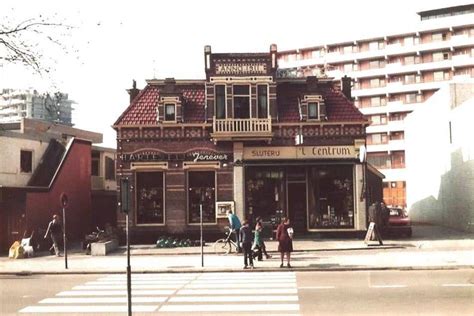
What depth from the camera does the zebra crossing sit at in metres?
12.3

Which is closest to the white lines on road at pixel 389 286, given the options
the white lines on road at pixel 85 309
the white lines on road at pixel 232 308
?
the white lines on road at pixel 232 308

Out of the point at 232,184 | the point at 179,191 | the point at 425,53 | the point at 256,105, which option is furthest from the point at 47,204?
the point at 425,53

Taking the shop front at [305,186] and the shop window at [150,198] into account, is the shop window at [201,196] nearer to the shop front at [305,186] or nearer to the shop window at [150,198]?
the shop window at [150,198]

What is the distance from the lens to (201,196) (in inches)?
1149

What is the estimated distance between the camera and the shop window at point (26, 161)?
29630 mm

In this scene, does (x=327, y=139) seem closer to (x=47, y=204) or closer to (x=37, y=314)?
(x=47, y=204)

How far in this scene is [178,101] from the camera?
29453mm

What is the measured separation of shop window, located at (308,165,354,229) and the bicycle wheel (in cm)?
548

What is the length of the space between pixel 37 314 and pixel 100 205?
23158 millimetres

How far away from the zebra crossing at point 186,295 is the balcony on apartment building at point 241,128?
11.6m

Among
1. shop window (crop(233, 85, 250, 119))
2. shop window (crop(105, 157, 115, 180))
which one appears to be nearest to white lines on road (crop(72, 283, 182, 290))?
shop window (crop(233, 85, 250, 119))

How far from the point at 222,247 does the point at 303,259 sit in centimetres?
470

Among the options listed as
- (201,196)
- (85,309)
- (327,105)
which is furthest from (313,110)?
(85,309)

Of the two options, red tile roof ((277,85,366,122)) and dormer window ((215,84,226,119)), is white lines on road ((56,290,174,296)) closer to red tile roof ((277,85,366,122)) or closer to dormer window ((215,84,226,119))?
dormer window ((215,84,226,119))
